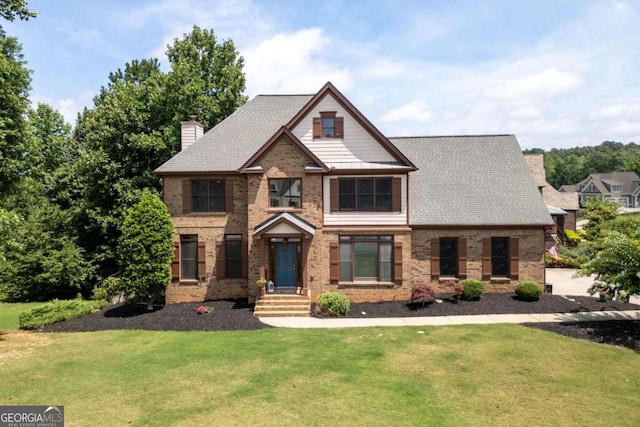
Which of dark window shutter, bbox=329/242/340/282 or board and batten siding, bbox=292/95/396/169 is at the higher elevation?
board and batten siding, bbox=292/95/396/169

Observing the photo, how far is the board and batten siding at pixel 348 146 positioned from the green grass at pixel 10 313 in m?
16.8

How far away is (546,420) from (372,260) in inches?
450

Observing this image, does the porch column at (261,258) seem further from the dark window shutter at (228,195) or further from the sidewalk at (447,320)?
the dark window shutter at (228,195)

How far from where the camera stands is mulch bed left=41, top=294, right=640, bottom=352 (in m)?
15.0

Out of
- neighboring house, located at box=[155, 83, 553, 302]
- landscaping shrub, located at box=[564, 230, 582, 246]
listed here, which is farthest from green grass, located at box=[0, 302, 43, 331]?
landscaping shrub, located at box=[564, 230, 582, 246]

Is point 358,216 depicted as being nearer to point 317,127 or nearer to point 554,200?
point 317,127

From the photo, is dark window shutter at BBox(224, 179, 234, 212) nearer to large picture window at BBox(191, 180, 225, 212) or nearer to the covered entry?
large picture window at BBox(191, 180, 225, 212)

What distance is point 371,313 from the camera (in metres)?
17.5

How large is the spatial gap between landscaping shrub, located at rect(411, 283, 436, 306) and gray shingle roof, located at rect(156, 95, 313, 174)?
36.0ft

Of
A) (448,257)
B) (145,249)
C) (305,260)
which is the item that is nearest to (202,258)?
(145,249)

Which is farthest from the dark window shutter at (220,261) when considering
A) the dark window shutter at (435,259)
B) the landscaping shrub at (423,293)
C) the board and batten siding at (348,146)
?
the dark window shutter at (435,259)

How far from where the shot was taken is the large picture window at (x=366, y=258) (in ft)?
63.2

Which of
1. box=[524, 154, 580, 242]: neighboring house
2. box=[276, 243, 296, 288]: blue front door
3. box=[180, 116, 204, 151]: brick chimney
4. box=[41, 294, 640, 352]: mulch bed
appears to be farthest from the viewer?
box=[524, 154, 580, 242]: neighboring house

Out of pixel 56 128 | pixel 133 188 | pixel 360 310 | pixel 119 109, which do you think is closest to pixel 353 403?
pixel 360 310
